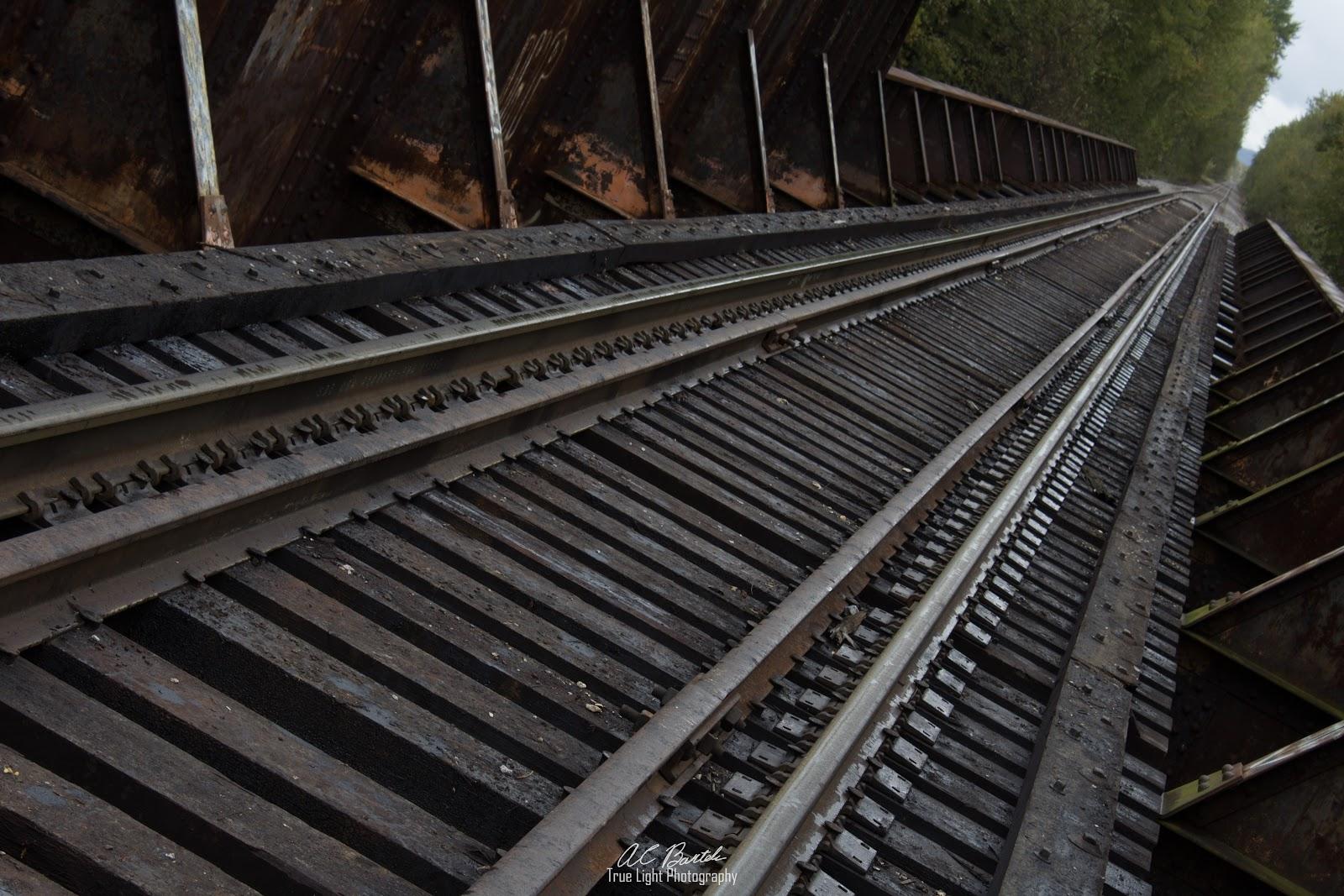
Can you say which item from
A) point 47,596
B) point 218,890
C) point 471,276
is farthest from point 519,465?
point 218,890

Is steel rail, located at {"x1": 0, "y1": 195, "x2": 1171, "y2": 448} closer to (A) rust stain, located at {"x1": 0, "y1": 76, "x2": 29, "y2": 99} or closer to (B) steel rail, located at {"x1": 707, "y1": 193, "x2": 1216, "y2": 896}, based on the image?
(B) steel rail, located at {"x1": 707, "y1": 193, "x2": 1216, "y2": 896}

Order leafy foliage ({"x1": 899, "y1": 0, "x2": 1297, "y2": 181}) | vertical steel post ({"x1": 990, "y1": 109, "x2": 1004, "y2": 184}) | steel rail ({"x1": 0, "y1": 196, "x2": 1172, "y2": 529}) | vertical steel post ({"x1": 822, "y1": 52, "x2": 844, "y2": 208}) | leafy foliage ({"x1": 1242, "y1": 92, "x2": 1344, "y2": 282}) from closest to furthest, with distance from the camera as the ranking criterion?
steel rail ({"x1": 0, "y1": 196, "x2": 1172, "y2": 529}) < vertical steel post ({"x1": 822, "y1": 52, "x2": 844, "y2": 208}) < vertical steel post ({"x1": 990, "y1": 109, "x2": 1004, "y2": 184}) < leafy foliage ({"x1": 899, "y1": 0, "x2": 1297, "y2": 181}) < leafy foliage ({"x1": 1242, "y1": 92, "x2": 1344, "y2": 282})

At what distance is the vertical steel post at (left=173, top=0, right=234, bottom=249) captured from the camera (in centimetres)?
611

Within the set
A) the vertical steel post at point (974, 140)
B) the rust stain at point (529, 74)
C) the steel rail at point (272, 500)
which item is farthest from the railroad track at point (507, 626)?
the vertical steel post at point (974, 140)

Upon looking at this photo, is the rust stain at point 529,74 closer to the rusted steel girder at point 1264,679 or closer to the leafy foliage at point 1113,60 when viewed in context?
the rusted steel girder at point 1264,679

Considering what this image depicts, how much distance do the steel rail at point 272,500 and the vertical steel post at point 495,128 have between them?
2.22 meters

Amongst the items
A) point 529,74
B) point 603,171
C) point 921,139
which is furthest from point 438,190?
point 921,139

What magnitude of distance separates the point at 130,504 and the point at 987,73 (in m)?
40.0

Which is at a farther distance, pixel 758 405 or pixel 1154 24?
pixel 1154 24

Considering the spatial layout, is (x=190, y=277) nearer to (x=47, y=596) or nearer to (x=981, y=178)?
(x=47, y=596)

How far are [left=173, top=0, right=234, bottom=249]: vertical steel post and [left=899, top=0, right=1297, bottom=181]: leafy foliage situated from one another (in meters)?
30.0

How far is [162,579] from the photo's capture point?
340cm

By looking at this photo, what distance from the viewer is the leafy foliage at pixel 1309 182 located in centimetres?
4809

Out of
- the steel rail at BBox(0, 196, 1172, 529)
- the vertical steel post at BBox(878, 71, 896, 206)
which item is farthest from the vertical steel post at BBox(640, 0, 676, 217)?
the vertical steel post at BBox(878, 71, 896, 206)
